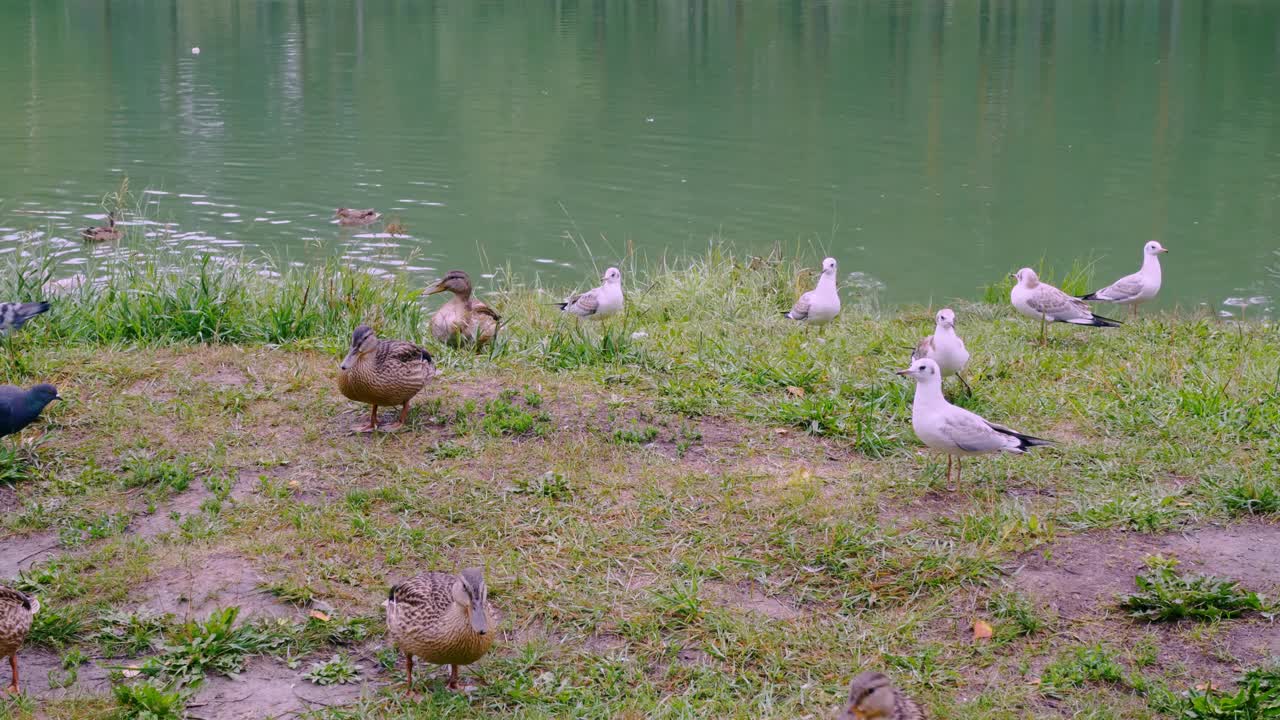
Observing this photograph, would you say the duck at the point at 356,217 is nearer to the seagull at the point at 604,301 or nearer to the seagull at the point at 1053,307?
the seagull at the point at 604,301

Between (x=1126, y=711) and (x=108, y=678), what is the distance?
3510mm

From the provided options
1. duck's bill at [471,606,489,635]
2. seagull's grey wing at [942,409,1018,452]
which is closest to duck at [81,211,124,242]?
seagull's grey wing at [942,409,1018,452]

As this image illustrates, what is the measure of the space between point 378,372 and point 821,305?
11.8 feet

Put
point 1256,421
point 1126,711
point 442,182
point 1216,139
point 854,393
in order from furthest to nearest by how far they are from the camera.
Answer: point 1216,139
point 442,182
point 854,393
point 1256,421
point 1126,711

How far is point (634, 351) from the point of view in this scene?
7191 millimetres

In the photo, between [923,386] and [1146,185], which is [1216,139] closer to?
[1146,185]

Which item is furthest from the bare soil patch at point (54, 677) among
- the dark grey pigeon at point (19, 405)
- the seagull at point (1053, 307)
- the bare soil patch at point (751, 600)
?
the seagull at point (1053, 307)

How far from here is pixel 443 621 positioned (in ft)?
12.7

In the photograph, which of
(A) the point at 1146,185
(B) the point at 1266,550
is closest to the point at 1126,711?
(B) the point at 1266,550

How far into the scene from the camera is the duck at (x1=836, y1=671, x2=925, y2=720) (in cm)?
335

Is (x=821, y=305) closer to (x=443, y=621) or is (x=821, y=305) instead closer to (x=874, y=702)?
(x=443, y=621)

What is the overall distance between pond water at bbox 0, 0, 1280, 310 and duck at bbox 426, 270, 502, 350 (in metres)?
3.42

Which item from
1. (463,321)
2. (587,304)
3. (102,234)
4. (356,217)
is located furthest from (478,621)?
(356,217)

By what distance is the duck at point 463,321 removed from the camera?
7.64 m
